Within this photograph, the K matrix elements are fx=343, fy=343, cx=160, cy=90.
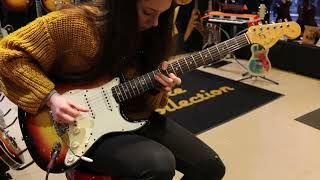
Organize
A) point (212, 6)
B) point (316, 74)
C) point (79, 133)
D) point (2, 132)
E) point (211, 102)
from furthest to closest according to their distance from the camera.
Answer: point (212, 6)
point (316, 74)
point (211, 102)
point (2, 132)
point (79, 133)

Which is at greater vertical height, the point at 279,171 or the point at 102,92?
the point at 102,92

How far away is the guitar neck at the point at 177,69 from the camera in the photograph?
1.19 metres

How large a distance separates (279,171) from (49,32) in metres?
1.39

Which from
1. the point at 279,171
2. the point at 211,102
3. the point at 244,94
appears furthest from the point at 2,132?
the point at 244,94

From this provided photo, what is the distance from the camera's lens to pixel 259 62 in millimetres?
3100

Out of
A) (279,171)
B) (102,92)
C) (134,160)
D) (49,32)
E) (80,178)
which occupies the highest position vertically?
(49,32)

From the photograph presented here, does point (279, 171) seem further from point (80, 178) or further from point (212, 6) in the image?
point (212, 6)

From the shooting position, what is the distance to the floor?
184cm

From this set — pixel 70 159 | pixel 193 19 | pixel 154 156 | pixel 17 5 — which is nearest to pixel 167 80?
pixel 154 156

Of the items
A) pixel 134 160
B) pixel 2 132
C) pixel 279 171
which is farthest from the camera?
→ pixel 279 171

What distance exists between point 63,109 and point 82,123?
106 mm

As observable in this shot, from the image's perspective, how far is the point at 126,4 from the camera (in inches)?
42.3

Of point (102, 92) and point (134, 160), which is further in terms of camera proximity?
point (102, 92)

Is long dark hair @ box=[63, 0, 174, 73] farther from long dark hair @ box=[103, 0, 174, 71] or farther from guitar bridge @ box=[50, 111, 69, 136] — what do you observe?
guitar bridge @ box=[50, 111, 69, 136]
